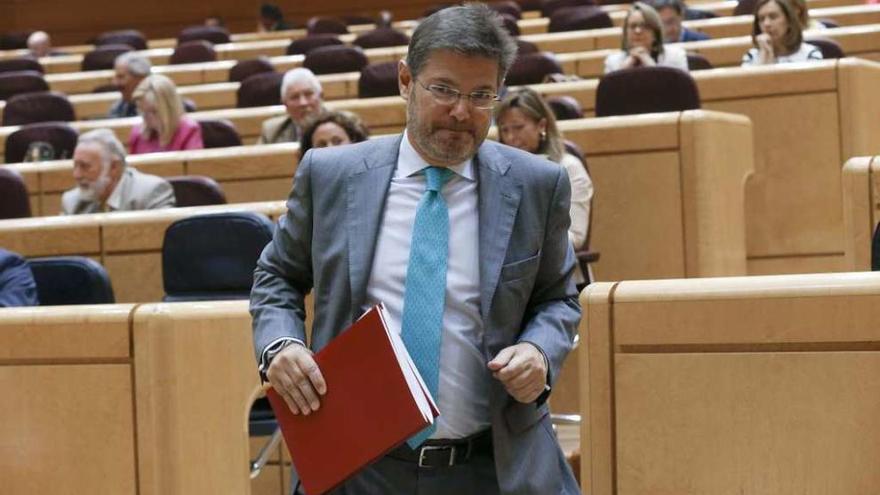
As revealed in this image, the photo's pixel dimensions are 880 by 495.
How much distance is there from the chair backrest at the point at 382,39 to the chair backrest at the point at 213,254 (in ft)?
13.5

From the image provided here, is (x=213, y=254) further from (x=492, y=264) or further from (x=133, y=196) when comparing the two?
(x=492, y=264)

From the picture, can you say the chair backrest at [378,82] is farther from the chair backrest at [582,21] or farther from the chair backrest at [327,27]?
the chair backrest at [327,27]

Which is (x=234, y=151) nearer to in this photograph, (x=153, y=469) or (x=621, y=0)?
(x=153, y=469)

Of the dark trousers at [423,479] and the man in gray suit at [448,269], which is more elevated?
the man in gray suit at [448,269]

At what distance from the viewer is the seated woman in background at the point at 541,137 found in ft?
10.4

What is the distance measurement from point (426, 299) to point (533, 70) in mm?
→ 3669

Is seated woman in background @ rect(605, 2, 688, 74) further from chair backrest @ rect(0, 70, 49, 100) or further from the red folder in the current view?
the red folder

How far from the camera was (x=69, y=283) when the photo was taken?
2836mm

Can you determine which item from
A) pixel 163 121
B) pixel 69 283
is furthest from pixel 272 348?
pixel 163 121

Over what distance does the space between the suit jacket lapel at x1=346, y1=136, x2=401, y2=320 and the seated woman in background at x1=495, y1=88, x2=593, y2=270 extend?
179cm

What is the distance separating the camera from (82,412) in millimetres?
1926

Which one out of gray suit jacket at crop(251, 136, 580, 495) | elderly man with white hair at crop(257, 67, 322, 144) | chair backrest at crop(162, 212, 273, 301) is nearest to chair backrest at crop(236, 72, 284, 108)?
elderly man with white hair at crop(257, 67, 322, 144)

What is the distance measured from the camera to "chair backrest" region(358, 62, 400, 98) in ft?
16.8

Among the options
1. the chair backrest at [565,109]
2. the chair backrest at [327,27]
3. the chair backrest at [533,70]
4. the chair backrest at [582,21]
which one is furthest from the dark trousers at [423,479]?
the chair backrest at [327,27]
